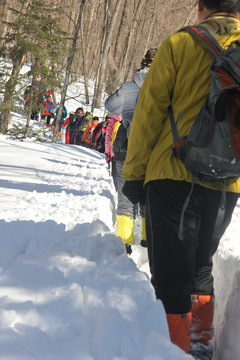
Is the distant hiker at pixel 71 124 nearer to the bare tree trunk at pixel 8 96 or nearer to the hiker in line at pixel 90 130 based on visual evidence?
the hiker in line at pixel 90 130

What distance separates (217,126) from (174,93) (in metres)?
0.32

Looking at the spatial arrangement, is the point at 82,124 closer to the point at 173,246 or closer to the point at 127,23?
the point at 173,246

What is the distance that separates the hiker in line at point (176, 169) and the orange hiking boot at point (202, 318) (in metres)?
0.26

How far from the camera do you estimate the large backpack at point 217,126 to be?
4.96ft

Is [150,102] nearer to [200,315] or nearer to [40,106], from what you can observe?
[200,315]

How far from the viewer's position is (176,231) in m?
1.75

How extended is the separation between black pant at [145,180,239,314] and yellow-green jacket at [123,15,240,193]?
7 cm

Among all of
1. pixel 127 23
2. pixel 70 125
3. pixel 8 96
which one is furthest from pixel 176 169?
pixel 127 23

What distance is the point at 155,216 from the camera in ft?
5.91

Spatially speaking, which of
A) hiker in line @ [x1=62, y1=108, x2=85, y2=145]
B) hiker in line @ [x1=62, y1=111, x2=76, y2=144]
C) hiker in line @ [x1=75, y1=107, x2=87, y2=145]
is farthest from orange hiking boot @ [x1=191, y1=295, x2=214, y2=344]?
hiker in line @ [x1=62, y1=111, x2=76, y2=144]

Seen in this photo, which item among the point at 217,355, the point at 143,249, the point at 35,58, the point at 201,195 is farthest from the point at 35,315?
the point at 35,58

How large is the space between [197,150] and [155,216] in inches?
16.7

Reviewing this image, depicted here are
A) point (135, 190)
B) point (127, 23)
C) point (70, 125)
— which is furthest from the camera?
point (127, 23)

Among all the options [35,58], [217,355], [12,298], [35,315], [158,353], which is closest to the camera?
[158,353]
